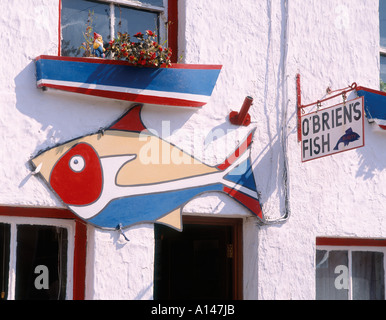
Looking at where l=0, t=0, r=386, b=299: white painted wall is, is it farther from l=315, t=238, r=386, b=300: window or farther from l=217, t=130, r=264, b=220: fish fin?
l=315, t=238, r=386, b=300: window

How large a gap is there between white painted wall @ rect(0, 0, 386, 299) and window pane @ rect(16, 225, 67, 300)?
31cm

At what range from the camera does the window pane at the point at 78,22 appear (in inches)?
289

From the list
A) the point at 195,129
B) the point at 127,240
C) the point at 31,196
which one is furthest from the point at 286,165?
the point at 31,196

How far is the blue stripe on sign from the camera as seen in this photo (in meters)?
6.82

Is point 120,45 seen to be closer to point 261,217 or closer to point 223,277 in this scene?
point 261,217

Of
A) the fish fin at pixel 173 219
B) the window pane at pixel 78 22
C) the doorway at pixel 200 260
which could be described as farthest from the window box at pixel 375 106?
the window pane at pixel 78 22

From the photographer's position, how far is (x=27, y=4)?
691cm

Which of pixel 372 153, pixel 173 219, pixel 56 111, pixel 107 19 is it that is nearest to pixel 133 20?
pixel 107 19

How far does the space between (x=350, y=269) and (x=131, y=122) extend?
341 centimetres

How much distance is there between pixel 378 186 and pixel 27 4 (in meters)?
4.65

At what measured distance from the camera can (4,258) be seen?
676 centimetres

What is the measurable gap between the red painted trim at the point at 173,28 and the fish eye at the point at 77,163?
1632 mm

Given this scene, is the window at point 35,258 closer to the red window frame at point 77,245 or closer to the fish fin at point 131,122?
the red window frame at point 77,245

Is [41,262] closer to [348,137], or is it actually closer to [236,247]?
[236,247]
